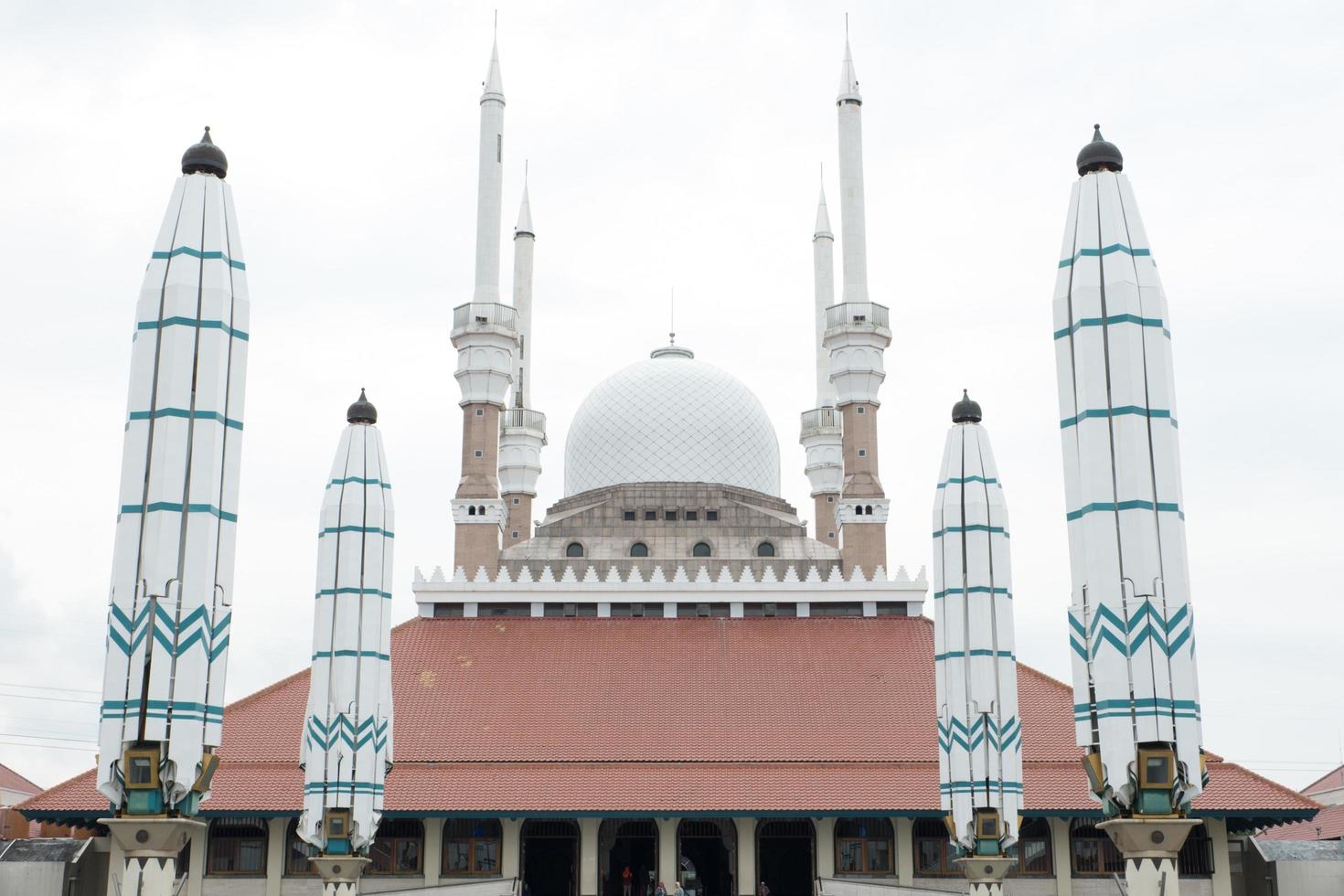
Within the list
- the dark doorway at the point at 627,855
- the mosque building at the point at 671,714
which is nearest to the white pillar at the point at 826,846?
the mosque building at the point at 671,714

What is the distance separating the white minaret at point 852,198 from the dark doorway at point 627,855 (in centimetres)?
2229

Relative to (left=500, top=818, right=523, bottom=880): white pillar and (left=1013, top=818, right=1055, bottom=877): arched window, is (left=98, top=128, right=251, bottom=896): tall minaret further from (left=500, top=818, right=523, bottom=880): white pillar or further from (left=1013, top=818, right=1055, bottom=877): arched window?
(left=1013, top=818, right=1055, bottom=877): arched window

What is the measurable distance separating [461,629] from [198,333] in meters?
29.7

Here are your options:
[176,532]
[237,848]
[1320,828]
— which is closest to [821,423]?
[1320,828]

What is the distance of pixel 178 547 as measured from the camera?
17719 millimetres

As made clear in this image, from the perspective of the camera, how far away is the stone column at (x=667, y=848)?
128 feet

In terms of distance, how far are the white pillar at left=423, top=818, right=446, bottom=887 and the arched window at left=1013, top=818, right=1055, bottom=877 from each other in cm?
1589

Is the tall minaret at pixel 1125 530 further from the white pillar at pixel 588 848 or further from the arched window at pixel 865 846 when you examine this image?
the white pillar at pixel 588 848

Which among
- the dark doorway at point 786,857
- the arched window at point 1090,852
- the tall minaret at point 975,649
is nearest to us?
the tall minaret at point 975,649

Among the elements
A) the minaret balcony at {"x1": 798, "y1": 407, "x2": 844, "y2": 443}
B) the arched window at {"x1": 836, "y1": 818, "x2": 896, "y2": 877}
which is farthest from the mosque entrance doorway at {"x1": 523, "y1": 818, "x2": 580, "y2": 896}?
the minaret balcony at {"x1": 798, "y1": 407, "x2": 844, "y2": 443}

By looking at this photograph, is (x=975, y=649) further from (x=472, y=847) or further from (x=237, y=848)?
(x=237, y=848)

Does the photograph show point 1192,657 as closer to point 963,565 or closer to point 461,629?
point 963,565

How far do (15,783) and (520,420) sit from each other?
26.6 meters

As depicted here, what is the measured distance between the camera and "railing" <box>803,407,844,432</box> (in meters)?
63.3
